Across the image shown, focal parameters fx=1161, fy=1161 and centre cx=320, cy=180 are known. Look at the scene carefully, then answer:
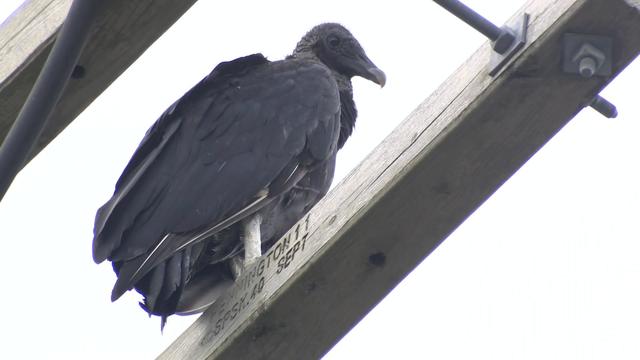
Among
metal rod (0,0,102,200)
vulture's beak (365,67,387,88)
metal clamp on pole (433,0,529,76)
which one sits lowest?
metal rod (0,0,102,200)

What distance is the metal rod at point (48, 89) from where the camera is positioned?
2.14 meters

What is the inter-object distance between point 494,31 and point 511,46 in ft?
0.15

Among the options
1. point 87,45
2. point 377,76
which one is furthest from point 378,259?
point 377,76

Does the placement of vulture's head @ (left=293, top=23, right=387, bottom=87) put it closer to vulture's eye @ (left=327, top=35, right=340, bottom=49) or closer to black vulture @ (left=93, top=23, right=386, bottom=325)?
vulture's eye @ (left=327, top=35, right=340, bottom=49)

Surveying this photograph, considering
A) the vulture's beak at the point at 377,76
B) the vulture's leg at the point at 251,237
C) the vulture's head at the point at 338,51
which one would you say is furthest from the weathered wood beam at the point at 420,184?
the vulture's head at the point at 338,51

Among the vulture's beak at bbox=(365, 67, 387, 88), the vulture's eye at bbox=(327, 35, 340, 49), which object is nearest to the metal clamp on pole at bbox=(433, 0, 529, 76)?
the vulture's beak at bbox=(365, 67, 387, 88)

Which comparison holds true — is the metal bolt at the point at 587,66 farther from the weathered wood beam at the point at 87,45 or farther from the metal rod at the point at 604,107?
the weathered wood beam at the point at 87,45

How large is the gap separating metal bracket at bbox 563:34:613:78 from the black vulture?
1.37m

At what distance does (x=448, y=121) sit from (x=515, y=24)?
0.25 metres

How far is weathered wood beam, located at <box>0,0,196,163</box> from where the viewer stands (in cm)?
269

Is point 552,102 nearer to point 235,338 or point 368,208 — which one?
point 368,208

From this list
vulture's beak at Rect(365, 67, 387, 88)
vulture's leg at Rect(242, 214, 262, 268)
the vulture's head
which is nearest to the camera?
vulture's leg at Rect(242, 214, 262, 268)

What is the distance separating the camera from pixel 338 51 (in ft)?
17.4

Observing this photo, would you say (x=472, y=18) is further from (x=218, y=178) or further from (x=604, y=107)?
(x=218, y=178)
